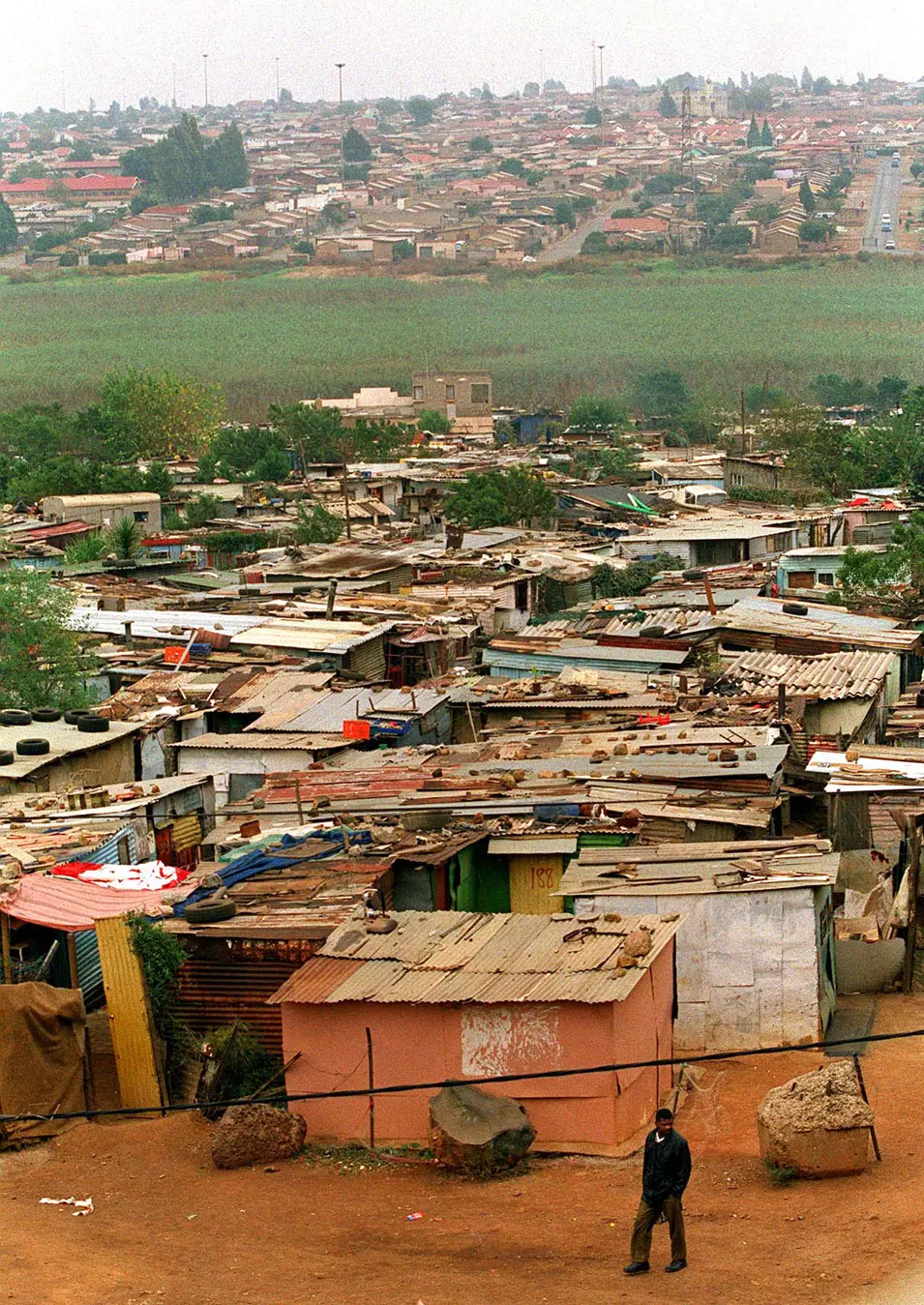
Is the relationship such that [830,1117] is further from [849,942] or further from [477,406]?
[477,406]

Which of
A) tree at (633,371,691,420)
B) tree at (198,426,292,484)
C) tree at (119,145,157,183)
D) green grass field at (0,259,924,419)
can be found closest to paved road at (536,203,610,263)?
green grass field at (0,259,924,419)

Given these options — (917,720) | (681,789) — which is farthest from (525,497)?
(681,789)

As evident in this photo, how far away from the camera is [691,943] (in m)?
11.6

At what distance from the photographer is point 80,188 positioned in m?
180

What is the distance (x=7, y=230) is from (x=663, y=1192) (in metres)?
162

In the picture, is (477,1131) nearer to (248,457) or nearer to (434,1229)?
(434,1229)

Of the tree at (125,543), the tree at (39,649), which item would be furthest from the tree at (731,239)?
the tree at (39,649)

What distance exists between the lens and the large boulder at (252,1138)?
32.0ft

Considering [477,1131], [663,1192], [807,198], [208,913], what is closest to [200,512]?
[208,913]

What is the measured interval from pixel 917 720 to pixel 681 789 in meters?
4.59

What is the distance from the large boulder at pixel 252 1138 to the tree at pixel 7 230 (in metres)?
159

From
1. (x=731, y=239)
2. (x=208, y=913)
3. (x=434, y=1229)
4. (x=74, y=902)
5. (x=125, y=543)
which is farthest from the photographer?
(x=731, y=239)

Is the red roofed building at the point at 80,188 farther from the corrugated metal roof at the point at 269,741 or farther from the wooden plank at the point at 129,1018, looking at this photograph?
the wooden plank at the point at 129,1018

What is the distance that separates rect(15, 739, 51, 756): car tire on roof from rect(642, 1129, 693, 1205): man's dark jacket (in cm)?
988
